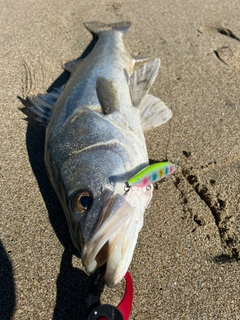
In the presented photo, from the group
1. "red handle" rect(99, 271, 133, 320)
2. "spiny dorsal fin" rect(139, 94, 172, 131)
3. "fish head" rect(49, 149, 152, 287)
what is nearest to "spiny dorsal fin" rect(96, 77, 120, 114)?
"spiny dorsal fin" rect(139, 94, 172, 131)

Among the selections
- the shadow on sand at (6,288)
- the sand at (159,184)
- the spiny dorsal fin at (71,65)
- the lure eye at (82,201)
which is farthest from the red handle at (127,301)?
the spiny dorsal fin at (71,65)

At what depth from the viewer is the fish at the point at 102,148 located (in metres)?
1.99

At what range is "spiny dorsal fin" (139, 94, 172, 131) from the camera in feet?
10.9

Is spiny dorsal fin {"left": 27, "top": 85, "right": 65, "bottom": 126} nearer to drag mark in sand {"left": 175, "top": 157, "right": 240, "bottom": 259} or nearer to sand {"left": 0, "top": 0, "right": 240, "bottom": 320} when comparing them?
sand {"left": 0, "top": 0, "right": 240, "bottom": 320}

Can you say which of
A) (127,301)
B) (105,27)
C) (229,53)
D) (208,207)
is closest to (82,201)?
(127,301)

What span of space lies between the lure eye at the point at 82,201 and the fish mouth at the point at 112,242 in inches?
5.5

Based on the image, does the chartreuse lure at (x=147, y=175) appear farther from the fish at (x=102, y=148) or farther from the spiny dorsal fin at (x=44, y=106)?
the spiny dorsal fin at (x=44, y=106)

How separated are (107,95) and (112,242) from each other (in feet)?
5.30

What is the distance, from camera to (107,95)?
306 cm

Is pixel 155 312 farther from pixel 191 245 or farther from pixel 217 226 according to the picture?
pixel 217 226

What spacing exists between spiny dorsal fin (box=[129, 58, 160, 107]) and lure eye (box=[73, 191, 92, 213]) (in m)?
1.48

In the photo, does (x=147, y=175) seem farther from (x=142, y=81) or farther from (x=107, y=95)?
(x=142, y=81)

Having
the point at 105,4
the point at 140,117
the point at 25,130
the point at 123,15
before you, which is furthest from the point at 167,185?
the point at 105,4

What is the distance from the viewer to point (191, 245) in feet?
8.18
